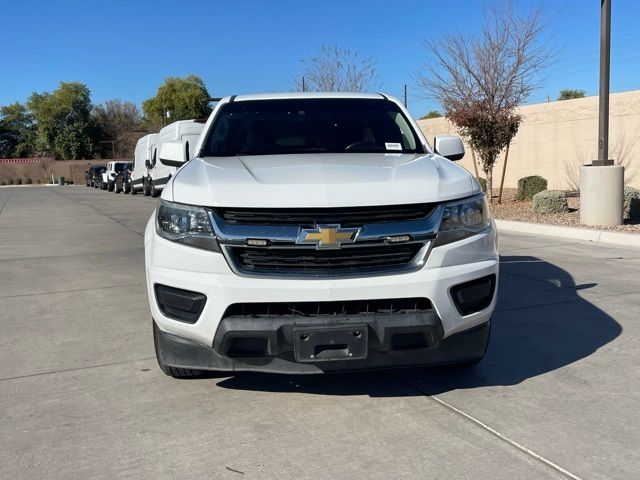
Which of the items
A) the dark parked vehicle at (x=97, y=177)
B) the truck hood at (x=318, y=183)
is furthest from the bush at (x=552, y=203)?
the dark parked vehicle at (x=97, y=177)

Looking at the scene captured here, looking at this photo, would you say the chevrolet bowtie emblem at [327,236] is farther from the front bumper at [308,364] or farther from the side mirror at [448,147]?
the side mirror at [448,147]

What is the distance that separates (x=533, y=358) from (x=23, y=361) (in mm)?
3713

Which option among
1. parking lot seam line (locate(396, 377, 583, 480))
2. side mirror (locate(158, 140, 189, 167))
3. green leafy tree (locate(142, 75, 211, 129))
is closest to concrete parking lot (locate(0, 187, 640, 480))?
parking lot seam line (locate(396, 377, 583, 480))

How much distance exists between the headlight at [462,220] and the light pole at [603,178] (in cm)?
847

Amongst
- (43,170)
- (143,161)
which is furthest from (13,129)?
(143,161)

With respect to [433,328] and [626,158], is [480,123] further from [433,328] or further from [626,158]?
[433,328]

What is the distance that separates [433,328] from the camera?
3279mm

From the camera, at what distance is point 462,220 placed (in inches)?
137

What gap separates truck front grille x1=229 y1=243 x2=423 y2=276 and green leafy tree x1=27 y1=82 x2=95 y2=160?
7465 cm

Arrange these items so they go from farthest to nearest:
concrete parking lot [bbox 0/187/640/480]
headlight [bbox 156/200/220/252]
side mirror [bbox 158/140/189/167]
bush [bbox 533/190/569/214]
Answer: bush [bbox 533/190/569/214]
side mirror [bbox 158/140/189/167]
headlight [bbox 156/200/220/252]
concrete parking lot [bbox 0/187/640/480]

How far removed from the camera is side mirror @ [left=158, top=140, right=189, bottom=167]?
16.4 feet

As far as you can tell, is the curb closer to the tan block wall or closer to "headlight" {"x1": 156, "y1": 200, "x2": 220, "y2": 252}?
"headlight" {"x1": 156, "y1": 200, "x2": 220, "y2": 252}

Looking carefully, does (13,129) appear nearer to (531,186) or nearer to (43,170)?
(43,170)

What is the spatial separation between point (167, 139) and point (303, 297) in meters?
20.7
